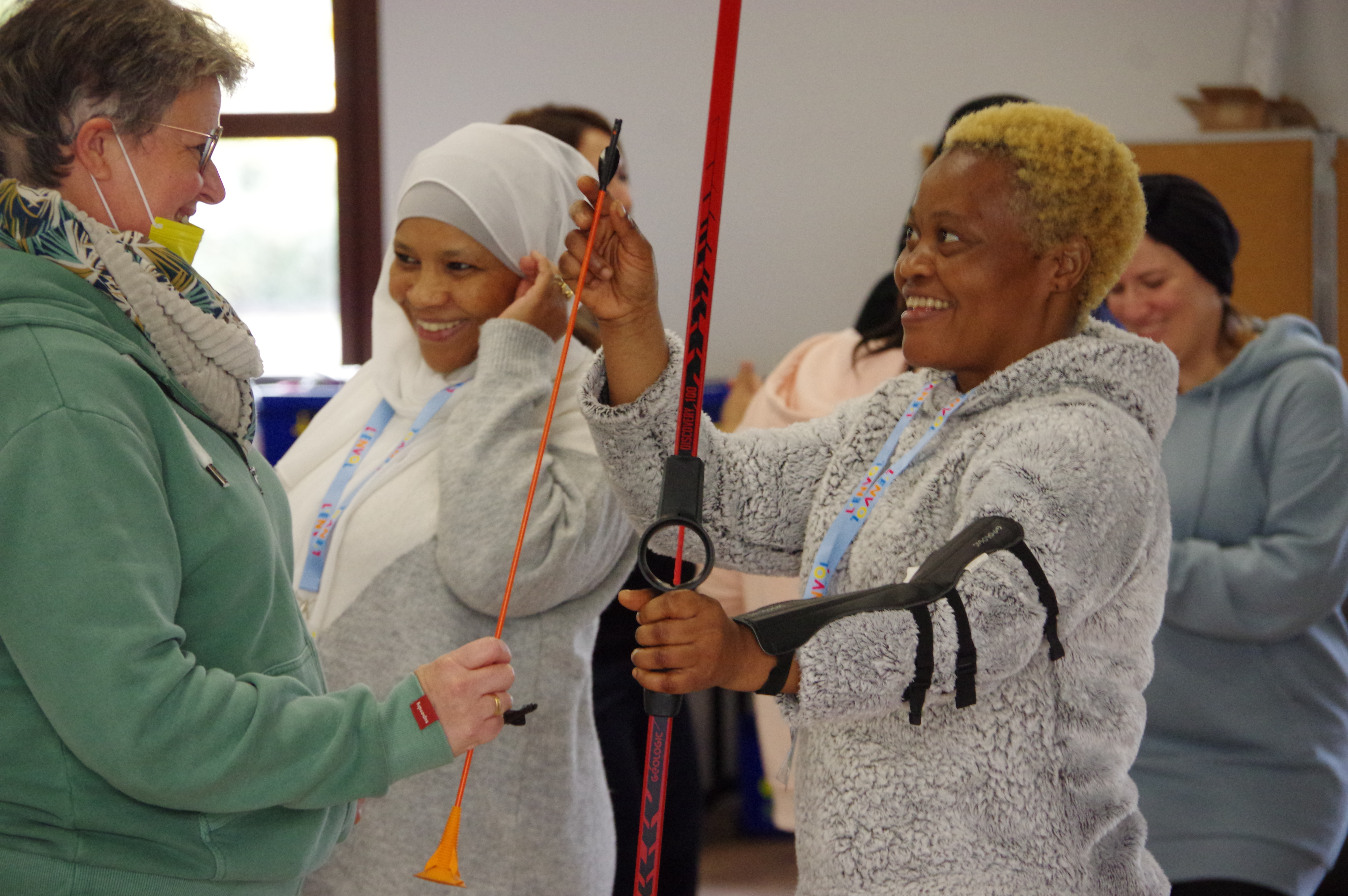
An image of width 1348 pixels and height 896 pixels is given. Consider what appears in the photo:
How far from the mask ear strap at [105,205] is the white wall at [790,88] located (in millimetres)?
3258

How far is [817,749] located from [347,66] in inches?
153

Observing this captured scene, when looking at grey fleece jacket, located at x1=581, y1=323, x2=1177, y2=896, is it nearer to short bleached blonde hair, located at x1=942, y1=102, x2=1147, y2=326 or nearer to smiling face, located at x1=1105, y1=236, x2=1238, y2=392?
short bleached blonde hair, located at x1=942, y1=102, x2=1147, y2=326

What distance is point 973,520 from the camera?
3.64 feet

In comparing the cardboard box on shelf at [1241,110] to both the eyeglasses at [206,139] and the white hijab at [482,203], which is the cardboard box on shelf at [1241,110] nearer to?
the white hijab at [482,203]

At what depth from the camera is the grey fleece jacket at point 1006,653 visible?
107 centimetres

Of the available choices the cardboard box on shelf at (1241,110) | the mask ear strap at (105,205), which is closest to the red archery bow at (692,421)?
the mask ear strap at (105,205)

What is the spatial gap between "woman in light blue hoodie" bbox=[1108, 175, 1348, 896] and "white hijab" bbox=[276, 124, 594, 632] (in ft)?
3.70

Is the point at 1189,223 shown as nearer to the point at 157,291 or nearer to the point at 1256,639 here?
the point at 1256,639

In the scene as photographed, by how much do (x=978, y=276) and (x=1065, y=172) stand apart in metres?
0.14

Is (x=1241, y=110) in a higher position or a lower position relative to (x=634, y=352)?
higher

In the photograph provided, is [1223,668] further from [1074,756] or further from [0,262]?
[0,262]

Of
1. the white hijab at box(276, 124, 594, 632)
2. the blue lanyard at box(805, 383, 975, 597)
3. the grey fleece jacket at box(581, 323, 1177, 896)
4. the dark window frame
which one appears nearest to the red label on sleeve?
the grey fleece jacket at box(581, 323, 1177, 896)

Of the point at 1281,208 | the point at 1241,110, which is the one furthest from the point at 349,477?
the point at 1241,110

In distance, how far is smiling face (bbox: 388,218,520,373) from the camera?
1751 millimetres
